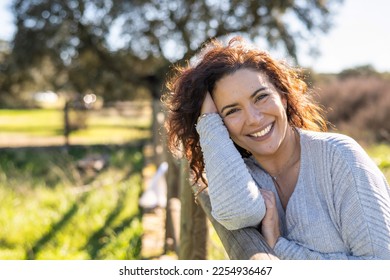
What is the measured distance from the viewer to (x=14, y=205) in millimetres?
5055

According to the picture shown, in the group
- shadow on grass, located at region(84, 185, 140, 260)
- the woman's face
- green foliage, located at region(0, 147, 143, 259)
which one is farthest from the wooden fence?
shadow on grass, located at region(84, 185, 140, 260)

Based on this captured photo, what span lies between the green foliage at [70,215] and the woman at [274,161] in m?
2.19

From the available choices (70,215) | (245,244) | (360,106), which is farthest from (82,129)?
(245,244)

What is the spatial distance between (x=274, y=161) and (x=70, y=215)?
3339 millimetres

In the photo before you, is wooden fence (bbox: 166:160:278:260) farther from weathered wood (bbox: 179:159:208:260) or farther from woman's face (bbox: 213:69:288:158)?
woman's face (bbox: 213:69:288:158)

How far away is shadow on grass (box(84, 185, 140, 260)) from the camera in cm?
392

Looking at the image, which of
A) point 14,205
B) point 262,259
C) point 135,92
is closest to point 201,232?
point 262,259

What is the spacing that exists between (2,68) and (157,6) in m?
5.60

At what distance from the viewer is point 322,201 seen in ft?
4.92

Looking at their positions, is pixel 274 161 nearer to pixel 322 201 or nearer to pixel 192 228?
pixel 322 201

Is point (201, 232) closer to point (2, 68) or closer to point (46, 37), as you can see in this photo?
point (46, 37)

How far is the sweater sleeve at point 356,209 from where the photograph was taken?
1371 millimetres

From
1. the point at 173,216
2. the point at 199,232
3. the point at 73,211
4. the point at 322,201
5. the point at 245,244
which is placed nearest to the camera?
the point at 245,244

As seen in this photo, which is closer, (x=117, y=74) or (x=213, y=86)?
(x=213, y=86)
